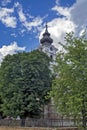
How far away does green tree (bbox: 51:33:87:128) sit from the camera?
917 inches

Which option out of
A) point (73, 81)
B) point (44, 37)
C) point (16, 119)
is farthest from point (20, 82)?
point (44, 37)

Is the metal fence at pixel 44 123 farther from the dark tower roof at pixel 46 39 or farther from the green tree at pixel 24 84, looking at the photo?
the dark tower roof at pixel 46 39

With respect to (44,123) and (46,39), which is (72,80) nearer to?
(44,123)

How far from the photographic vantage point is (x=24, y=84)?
45.6 metres

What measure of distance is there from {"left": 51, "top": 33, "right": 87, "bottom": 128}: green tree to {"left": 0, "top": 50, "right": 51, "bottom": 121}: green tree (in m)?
18.7

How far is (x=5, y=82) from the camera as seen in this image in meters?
47.8

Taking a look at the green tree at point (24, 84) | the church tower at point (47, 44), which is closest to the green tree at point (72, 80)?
the green tree at point (24, 84)

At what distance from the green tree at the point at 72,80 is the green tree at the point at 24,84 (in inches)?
737

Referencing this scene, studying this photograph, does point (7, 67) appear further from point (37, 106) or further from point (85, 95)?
point (85, 95)

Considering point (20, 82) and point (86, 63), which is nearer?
point (86, 63)

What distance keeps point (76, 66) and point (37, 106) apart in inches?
837

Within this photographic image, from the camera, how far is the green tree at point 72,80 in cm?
2330

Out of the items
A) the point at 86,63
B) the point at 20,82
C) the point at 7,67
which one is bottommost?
the point at 86,63

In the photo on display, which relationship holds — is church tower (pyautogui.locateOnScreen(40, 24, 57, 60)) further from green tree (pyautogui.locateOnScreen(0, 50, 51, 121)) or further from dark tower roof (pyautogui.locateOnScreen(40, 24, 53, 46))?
green tree (pyautogui.locateOnScreen(0, 50, 51, 121))
